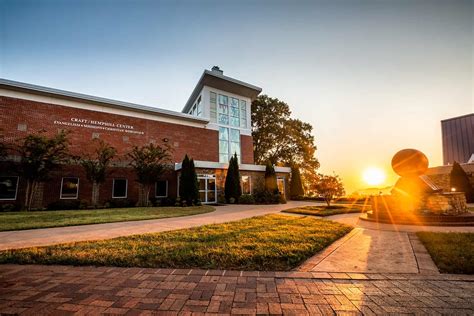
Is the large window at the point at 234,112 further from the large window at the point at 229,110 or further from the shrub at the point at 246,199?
the shrub at the point at 246,199

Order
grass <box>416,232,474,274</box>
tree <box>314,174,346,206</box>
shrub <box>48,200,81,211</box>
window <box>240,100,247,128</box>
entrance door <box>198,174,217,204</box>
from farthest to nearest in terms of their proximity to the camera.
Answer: window <box>240,100,247,128</box>, entrance door <box>198,174,217,204</box>, shrub <box>48,200,81,211</box>, tree <box>314,174,346,206</box>, grass <box>416,232,474,274</box>

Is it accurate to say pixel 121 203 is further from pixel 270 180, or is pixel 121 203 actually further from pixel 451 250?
pixel 451 250

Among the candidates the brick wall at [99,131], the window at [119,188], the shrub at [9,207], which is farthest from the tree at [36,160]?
the window at [119,188]

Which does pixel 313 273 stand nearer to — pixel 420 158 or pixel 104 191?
pixel 420 158

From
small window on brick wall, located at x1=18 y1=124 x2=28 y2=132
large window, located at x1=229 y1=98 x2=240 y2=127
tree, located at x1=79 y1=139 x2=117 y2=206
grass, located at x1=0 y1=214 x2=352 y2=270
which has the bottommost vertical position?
grass, located at x1=0 y1=214 x2=352 y2=270

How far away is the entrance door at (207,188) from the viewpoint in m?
16.9

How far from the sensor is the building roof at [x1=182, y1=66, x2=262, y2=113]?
2155cm

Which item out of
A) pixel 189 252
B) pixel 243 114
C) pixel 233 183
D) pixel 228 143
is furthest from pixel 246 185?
pixel 189 252

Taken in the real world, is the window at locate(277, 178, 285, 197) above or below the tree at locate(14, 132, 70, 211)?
below

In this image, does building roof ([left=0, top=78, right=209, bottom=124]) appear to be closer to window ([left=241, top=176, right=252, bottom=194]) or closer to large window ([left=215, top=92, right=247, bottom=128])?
large window ([left=215, top=92, right=247, bottom=128])

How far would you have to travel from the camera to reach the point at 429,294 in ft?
7.18

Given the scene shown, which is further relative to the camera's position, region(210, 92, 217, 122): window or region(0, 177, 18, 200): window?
Answer: region(210, 92, 217, 122): window

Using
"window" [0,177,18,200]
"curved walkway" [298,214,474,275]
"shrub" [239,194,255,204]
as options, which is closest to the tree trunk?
"window" [0,177,18,200]

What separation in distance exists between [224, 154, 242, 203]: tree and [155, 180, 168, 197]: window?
5052 mm
